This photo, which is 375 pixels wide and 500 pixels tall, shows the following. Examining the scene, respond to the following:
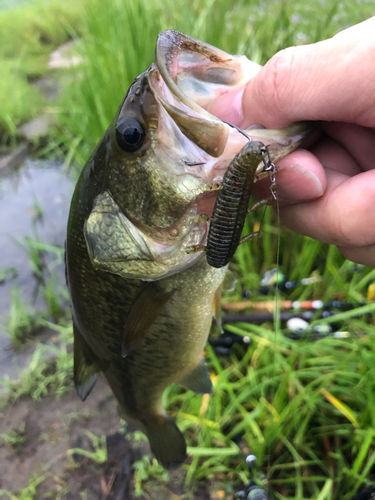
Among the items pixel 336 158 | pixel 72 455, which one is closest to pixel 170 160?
pixel 336 158

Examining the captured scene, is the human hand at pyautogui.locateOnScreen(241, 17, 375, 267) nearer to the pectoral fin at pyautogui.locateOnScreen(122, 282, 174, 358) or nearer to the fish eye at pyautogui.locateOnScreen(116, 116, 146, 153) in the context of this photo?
the fish eye at pyautogui.locateOnScreen(116, 116, 146, 153)

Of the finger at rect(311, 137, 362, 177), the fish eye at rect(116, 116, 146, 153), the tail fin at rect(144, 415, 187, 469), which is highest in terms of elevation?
the fish eye at rect(116, 116, 146, 153)

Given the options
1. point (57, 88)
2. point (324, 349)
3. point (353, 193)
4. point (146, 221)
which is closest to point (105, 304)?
point (146, 221)

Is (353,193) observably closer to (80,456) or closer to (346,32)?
(346,32)

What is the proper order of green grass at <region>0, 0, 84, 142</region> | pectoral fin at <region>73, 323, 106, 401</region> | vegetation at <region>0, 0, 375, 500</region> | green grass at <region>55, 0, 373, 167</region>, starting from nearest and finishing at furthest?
pectoral fin at <region>73, 323, 106, 401</region>, vegetation at <region>0, 0, 375, 500</region>, green grass at <region>55, 0, 373, 167</region>, green grass at <region>0, 0, 84, 142</region>

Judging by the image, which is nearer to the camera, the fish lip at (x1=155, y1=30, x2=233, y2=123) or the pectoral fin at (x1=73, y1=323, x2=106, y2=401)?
the fish lip at (x1=155, y1=30, x2=233, y2=123)

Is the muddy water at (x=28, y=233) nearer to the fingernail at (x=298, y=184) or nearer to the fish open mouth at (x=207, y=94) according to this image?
the fish open mouth at (x=207, y=94)

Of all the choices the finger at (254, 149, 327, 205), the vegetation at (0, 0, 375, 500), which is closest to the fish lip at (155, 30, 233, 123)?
the finger at (254, 149, 327, 205)
